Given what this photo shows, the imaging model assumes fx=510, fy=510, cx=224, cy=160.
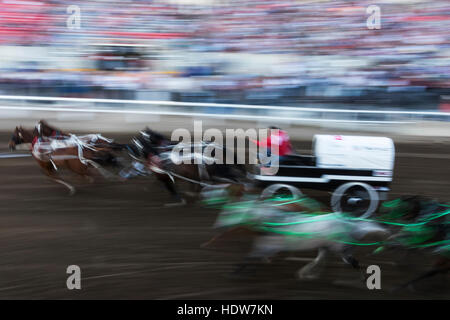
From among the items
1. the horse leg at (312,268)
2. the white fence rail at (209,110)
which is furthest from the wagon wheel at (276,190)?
the white fence rail at (209,110)

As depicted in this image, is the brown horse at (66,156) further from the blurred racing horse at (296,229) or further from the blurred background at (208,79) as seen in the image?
the blurred racing horse at (296,229)

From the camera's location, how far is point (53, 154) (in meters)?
6.08

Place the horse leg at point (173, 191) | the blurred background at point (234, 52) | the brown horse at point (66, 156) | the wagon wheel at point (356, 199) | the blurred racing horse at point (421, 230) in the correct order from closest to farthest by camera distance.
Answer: the blurred racing horse at point (421, 230)
the wagon wheel at point (356, 199)
the horse leg at point (173, 191)
the brown horse at point (66, 156)
the blurred background at point (234, 52)

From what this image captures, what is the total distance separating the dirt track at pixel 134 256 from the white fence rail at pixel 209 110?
2.63 metres

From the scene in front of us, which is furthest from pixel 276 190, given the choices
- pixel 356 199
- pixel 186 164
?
pixel 186 164

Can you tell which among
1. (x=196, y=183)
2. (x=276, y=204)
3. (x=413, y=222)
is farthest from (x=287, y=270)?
(x=196, y=183)

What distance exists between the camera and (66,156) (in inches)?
241

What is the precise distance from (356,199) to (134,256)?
2.38 meters

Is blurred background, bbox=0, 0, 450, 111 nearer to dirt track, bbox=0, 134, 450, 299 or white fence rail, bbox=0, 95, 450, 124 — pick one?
white fence rail, bbox=0, 95, 450, 124

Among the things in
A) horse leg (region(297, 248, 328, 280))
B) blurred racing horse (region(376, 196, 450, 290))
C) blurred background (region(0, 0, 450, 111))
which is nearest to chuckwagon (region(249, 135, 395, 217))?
blurred racing horse (region(376, 196, 450, 290))

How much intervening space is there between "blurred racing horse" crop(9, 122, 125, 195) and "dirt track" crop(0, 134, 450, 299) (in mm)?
280

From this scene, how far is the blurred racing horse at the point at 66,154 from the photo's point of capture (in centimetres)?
606

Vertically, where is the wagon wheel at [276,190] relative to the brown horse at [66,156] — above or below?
below

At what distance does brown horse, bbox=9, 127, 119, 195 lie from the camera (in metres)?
6.05
